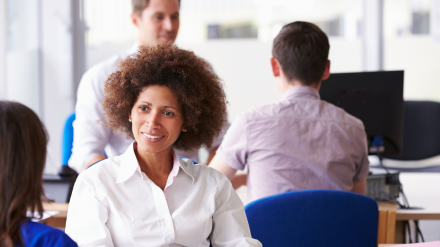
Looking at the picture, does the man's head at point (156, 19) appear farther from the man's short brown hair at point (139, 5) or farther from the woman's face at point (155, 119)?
the woman's face at point (155, 119)

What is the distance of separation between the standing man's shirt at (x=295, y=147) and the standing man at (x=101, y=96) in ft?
1.46

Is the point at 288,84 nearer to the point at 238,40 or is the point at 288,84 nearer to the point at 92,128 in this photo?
the point at 92,128

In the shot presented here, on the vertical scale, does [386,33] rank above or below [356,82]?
above

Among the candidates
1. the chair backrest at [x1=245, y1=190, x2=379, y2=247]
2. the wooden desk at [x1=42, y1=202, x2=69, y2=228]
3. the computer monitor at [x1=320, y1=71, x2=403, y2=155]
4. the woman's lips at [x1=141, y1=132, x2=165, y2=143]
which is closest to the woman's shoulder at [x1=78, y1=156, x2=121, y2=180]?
the woman's lips at [x1=141, y1=132, x2=165, y2=143]

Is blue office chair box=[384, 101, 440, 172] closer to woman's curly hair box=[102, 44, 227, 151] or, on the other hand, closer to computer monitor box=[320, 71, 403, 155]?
computer monitor box=[320, 71, 403, 155]

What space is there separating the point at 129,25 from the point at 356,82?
8.56 ft

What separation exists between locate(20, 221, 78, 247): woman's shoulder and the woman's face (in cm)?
48

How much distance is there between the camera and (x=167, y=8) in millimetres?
2270

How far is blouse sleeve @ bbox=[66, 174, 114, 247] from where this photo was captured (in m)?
1.20

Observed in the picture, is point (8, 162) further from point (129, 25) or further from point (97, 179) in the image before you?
point (129, 25)

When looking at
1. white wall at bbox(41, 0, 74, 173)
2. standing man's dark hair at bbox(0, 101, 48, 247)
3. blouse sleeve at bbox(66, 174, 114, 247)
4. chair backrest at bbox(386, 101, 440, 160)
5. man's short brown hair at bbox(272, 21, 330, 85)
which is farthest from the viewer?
white wall at bbox(41, 0, 74, 173)

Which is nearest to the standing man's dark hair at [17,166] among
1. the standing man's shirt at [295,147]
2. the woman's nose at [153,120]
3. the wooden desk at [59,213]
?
the woman's nose at [153,120]

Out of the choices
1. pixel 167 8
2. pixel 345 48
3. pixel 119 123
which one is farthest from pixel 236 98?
pixel 119 123

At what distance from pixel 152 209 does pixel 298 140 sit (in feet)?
2.35
